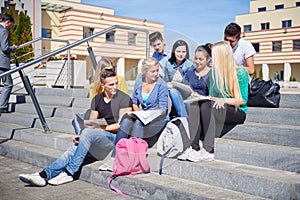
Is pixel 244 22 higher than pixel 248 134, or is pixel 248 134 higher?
pixel 244 22

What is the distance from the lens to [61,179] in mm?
4020

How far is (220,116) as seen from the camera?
3.62 m

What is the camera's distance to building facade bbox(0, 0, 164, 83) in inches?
156

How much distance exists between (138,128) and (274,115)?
60.4 inches

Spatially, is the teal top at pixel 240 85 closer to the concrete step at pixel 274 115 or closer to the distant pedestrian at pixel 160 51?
the distant pedestrian at pixel 160 51

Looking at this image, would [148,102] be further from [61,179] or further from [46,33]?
[46,33]

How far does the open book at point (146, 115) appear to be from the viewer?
3.55 m

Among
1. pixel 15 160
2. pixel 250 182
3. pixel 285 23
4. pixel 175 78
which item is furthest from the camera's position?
pixel 285 23

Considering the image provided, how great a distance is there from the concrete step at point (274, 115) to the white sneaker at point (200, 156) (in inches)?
36.6

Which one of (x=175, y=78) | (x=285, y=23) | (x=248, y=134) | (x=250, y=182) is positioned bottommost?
(x=250, y=182)

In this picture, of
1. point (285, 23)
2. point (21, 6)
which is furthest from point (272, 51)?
point (21, 6)

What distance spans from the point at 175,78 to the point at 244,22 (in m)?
42.3

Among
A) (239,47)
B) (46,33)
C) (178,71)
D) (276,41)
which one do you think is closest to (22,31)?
(46,33)

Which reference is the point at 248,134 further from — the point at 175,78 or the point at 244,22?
the point at 244,22
